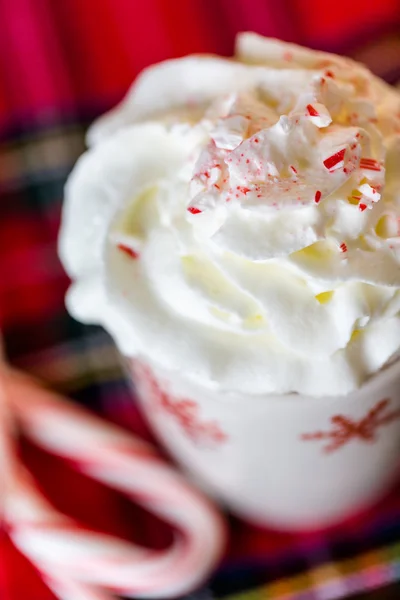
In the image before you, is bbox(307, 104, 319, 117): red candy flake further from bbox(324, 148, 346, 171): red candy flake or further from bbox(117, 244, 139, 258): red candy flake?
bbox(117, 244, 139, 258): red candy flake

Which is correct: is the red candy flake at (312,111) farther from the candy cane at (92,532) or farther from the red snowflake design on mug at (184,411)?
the candy cane at (92,532)

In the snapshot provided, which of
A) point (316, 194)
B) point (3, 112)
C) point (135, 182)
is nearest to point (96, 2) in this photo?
point (3, 112)

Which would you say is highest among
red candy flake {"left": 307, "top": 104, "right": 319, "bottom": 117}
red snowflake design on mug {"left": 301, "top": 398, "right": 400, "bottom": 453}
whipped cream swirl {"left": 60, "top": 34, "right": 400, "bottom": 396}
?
red candy flake {"left": 307, "top": 104, "right": 319, "bottom": 117}

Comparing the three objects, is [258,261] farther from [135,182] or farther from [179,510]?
[179,510]

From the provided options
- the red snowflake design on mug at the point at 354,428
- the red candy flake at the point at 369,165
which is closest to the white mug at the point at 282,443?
the red snowflake design on mug at the point at 354,428

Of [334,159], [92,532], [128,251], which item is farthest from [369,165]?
[92,532]

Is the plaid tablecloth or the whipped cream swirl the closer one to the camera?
the whipped cream swirl

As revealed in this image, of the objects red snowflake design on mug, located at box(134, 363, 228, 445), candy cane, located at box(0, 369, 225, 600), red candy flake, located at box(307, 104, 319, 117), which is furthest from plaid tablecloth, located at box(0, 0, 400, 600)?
red candy flake, located at box(307, 104, 319, 117)
